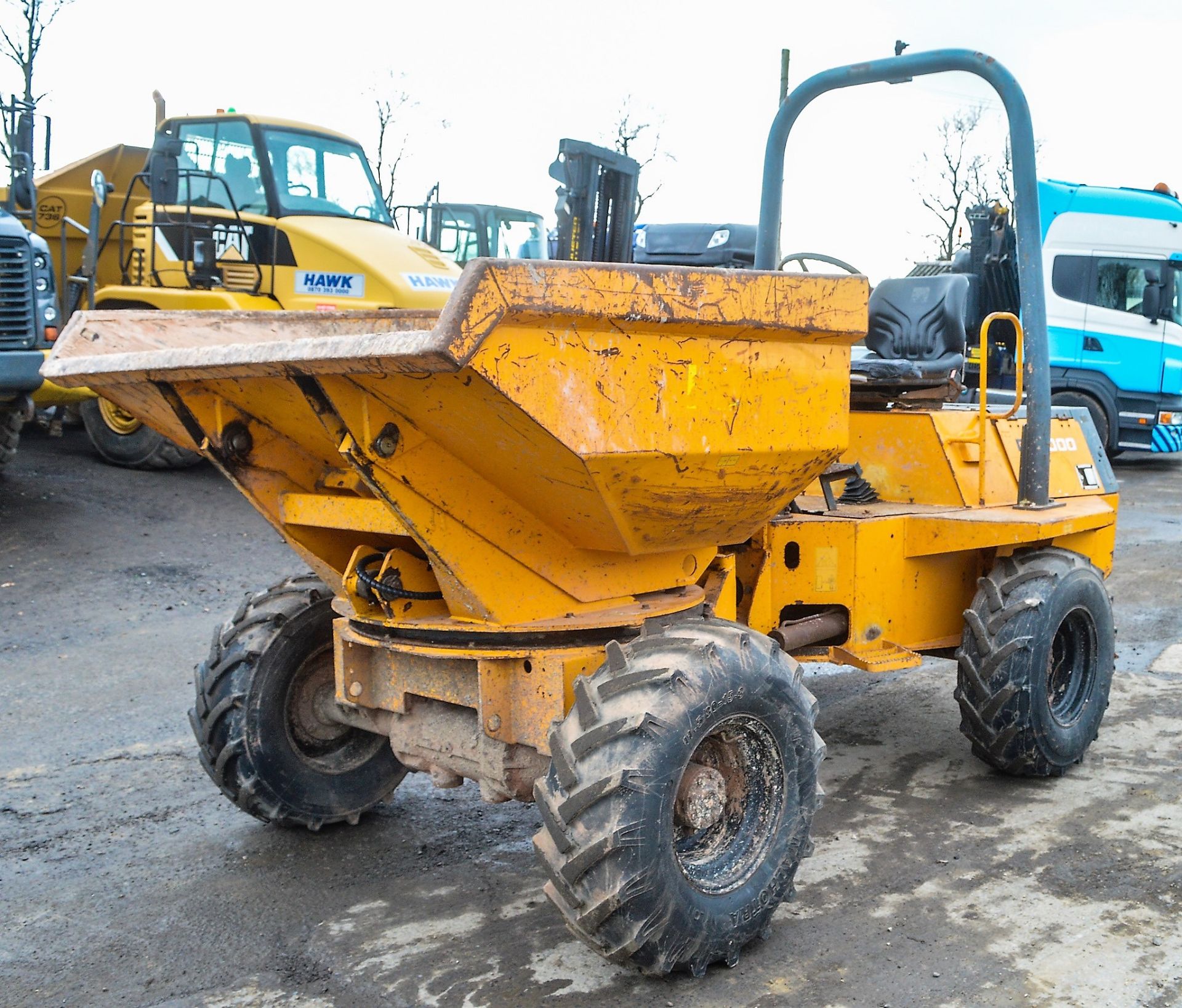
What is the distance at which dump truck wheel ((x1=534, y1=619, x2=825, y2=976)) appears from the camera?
298cm

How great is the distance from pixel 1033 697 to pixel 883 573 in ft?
2.29

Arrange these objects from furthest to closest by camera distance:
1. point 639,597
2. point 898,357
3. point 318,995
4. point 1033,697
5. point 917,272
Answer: point 917,272 → point 898,357 → point 1033,697 → point 639,597 → point 318,995

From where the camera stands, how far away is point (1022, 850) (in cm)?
416

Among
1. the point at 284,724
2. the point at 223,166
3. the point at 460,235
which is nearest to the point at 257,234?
the point at 223,166

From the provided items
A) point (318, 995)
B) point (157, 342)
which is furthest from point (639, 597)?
point (157, 342)

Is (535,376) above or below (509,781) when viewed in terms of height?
above

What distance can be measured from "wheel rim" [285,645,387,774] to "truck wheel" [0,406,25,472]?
5.67m

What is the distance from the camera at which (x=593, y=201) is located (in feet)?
19.5

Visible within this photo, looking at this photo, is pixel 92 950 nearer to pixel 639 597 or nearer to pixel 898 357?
pixel 639 597

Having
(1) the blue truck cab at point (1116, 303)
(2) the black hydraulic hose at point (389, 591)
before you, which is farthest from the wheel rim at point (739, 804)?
(1) the blue truck cab at point (1116, 303)

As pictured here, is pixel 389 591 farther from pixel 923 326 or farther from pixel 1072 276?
pixel 1072 276

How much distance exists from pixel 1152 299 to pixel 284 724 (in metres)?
13.3

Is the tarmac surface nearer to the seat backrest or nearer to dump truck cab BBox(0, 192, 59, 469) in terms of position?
the seat backrest

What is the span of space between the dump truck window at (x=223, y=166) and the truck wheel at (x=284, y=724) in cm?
652
